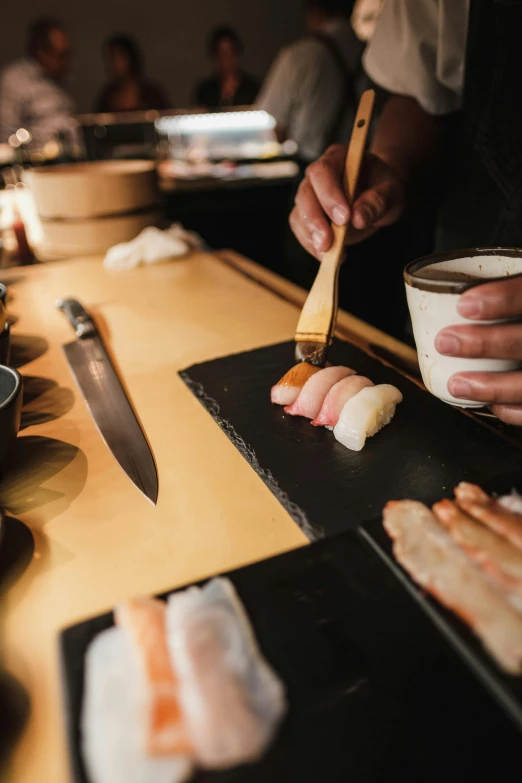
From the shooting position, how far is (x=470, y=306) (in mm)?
782

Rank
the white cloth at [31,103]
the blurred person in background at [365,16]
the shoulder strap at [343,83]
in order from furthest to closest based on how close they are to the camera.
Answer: the white cloth at [31,103] < the blurred person in background at [365,16] < the shoulder strap at [343,83]

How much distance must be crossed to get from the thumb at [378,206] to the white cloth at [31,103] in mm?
5380

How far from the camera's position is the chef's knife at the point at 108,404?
88cm

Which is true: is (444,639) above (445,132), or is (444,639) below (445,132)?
below

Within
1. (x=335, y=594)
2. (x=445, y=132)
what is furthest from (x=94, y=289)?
(x=335, y=594)

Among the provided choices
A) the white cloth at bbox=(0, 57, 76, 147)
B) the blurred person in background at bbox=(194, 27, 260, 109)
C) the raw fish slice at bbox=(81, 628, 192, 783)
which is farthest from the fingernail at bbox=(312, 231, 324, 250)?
the blurred person in background at bbox=(194, 27, 260, 109)

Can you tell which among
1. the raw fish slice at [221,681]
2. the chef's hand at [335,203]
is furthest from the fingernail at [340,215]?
the raw fish slice at [221,681]

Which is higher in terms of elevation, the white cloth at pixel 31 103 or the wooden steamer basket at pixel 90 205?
the white cloth at pixel 31 103

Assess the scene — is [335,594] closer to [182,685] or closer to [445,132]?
[182,685]

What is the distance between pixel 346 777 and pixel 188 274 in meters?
1.65

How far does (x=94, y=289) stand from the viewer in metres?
1.80

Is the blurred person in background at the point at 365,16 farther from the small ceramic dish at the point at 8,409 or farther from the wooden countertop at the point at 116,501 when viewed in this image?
the small ceramic dish at the point at 8,409

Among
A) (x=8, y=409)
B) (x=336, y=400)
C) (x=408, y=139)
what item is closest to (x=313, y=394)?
(x=336, y=400)

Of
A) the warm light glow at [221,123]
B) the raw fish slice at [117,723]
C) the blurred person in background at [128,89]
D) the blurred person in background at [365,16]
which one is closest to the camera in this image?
the raw fish slice at [117,723]
